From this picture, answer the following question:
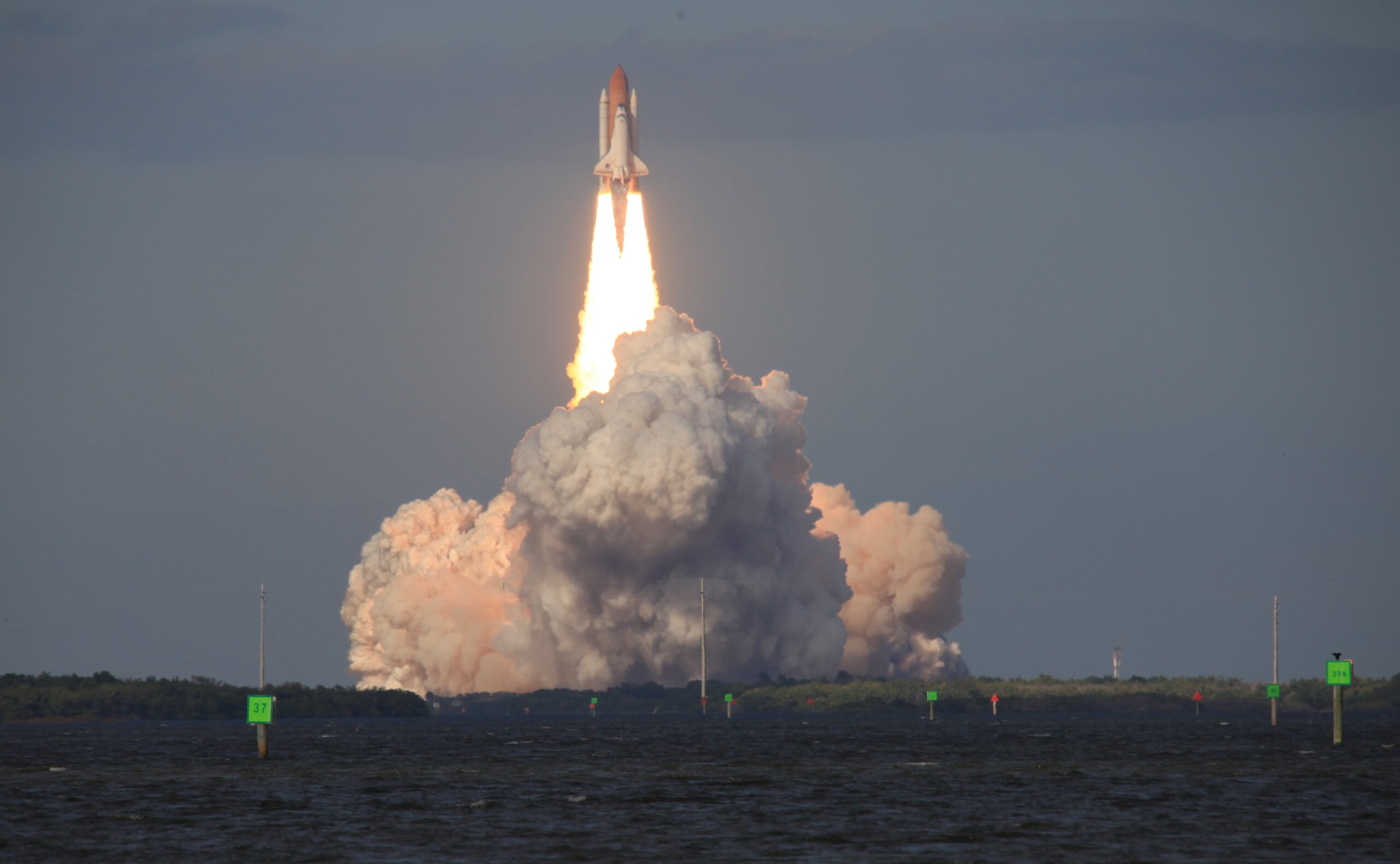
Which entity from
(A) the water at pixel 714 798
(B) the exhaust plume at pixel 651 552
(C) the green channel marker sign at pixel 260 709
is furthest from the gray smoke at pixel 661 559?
(C) the green channel marker sign at pixel 260 709

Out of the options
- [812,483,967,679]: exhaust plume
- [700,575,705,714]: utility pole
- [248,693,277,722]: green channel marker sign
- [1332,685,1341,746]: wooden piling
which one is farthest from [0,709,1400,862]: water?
[812,483,967,679]: exhaust plume

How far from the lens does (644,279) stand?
530ft

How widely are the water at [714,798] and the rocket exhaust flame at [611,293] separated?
4345 centimetres

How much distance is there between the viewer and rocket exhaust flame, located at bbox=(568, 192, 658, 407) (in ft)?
515

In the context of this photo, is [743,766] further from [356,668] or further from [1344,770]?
[356,668]

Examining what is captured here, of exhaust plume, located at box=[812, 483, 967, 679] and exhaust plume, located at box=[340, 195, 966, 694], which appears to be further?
exhaust plume, located at box=[812, 483, 967, 679]

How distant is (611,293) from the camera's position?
531ft

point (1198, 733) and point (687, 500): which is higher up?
point (687, 500)

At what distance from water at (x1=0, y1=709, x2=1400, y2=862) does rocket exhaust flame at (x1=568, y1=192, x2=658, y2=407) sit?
143 feet

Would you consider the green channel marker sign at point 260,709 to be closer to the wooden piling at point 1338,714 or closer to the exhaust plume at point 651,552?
the wooden piling at point 1338,714

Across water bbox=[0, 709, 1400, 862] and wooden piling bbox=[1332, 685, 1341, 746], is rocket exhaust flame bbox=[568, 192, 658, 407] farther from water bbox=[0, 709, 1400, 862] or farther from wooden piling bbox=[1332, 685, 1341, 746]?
wooden piling bbox=[1332, 685, 1341, 746]

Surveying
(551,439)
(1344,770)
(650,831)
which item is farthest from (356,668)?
(650,831)

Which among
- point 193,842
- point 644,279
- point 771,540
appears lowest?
point 193,842

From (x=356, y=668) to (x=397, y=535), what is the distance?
1336cm
